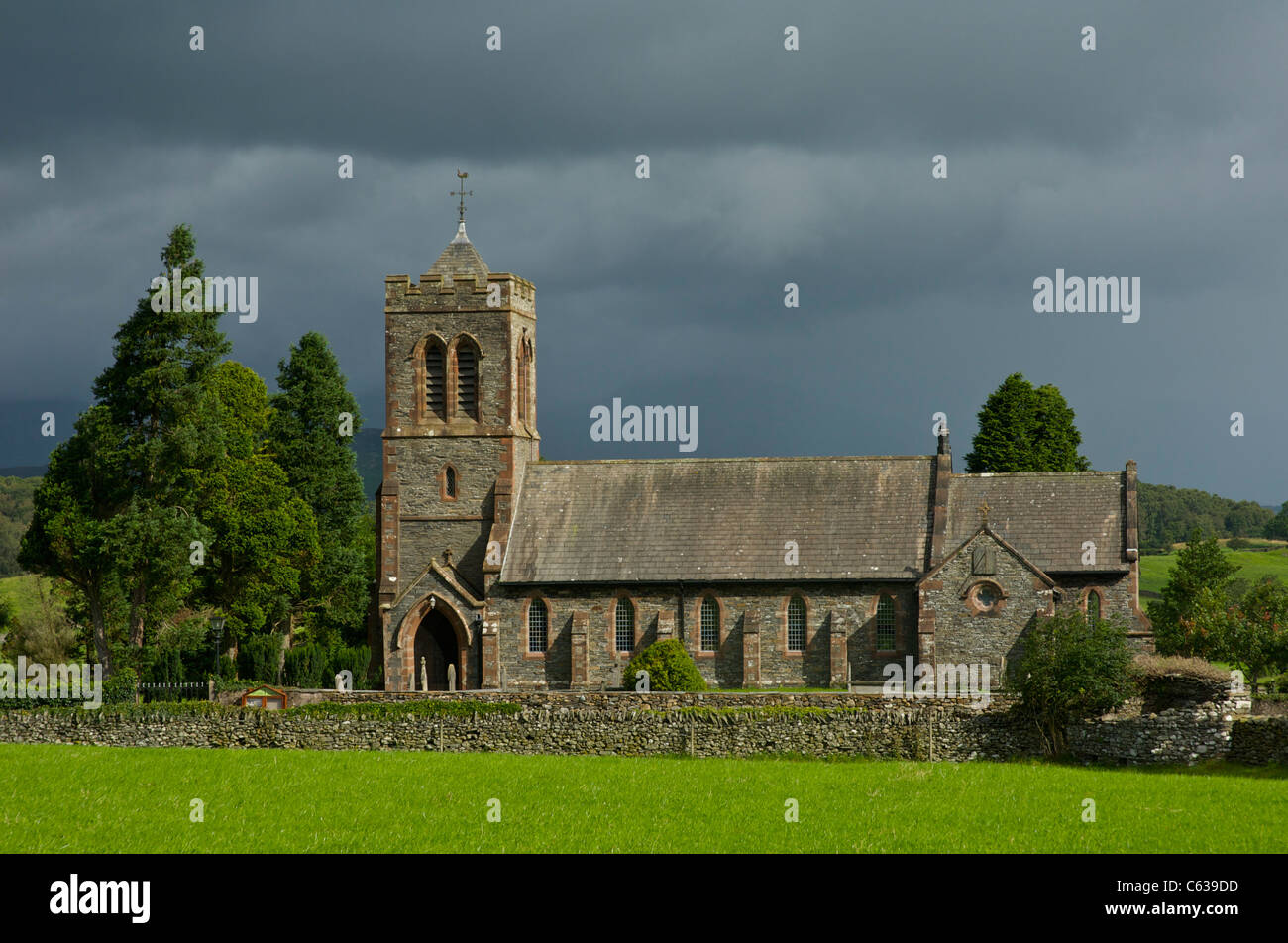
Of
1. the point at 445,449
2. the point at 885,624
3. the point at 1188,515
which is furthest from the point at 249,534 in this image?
the point at 1188,515

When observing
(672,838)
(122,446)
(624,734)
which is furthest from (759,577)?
(672,838)

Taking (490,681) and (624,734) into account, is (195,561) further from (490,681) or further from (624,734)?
(624,734)

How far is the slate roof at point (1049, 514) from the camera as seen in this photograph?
5234 centimetres

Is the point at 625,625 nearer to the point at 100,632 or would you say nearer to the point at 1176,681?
the point at 100,632

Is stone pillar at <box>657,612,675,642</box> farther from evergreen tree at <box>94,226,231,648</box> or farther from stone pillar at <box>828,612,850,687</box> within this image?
evergreen tree at <box>94,226,231,648</box>

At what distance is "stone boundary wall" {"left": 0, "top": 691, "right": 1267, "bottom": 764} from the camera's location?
1336 inches

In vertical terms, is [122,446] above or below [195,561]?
above

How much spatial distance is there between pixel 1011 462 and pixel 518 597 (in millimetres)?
29575

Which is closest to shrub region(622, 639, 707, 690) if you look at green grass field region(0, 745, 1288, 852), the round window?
the round window

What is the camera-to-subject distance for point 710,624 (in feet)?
177

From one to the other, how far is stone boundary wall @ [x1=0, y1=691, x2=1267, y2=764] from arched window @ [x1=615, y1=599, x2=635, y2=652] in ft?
41.5

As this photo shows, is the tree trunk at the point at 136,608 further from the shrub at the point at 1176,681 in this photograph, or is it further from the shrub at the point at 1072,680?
the shrub at the point at 1176,681

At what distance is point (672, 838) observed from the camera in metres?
24.6

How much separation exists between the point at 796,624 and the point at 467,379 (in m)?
16.3
